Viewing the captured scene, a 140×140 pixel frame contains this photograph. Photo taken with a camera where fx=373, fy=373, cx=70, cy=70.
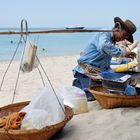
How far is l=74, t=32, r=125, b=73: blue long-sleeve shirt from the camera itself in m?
4.70

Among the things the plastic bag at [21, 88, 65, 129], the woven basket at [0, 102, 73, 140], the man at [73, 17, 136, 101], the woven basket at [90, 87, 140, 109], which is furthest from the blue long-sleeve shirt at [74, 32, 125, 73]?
the woven basket at [0, 102, 73, 140]

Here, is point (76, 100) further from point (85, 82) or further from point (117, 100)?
point (85, 82)

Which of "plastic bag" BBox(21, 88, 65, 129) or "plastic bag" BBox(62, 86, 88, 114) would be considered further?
"plastic bag" BBox(62, 86, 88, 114)

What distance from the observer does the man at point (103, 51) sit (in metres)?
4.68

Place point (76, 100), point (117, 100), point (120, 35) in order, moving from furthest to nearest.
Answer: point (120, 35)
point (76, 100)
point (117, 100)

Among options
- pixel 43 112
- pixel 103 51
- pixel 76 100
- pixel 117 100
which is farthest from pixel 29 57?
pixel 103 51

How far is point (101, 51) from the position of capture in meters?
4.88

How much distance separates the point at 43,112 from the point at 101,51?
5.19ft

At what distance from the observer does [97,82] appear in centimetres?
523

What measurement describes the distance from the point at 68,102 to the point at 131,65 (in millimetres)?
1913

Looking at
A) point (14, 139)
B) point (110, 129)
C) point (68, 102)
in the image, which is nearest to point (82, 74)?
point (68, 102)

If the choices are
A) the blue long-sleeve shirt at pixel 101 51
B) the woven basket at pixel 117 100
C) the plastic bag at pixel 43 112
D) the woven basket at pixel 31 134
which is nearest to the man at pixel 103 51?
the blue long-sleeve shirt at pixel 101 51

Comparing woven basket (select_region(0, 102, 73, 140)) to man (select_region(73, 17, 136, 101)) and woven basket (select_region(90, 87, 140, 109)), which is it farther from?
man (select_region(73, 17, 136, 101))

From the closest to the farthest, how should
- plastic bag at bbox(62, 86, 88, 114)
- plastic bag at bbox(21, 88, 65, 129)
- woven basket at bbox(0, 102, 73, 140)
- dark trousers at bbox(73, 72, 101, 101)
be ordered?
woven basket at bbox(0, 102, 73, 140) < plastic bag at bbox(21, 88, 65, 129) < plastic bag at bbox(62, 86, 88, 114) < dark trousers at bbox(73, 72, 101, 101)
